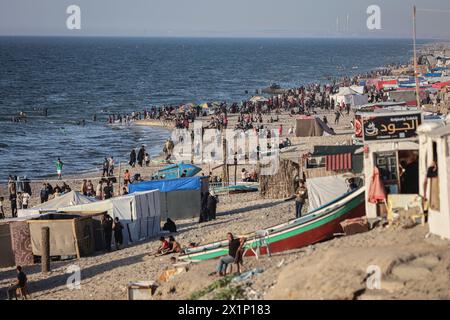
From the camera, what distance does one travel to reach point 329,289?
14594mm

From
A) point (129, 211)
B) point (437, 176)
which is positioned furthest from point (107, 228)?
point (437, 176)

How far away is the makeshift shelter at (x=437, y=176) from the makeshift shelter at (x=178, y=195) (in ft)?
37.6

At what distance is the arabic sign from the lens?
18.7 m

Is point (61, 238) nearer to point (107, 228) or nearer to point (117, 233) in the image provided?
point (107, 228)

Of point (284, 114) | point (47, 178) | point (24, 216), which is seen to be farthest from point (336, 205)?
point (284, 114)

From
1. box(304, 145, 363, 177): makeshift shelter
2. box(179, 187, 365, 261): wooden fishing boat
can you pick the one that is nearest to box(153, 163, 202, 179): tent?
box(304, 145, 363, 177): makeshift shelter

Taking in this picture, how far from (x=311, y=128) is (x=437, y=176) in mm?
31014

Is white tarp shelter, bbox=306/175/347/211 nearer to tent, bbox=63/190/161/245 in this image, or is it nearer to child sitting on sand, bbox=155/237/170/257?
child sitting on sand, bbox=155/237/170/257

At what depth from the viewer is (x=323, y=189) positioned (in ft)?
76.1

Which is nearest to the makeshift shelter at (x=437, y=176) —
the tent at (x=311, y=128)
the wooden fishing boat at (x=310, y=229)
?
the wooden fishing boat at (x=310, y=229)

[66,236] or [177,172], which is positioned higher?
[177,172]
